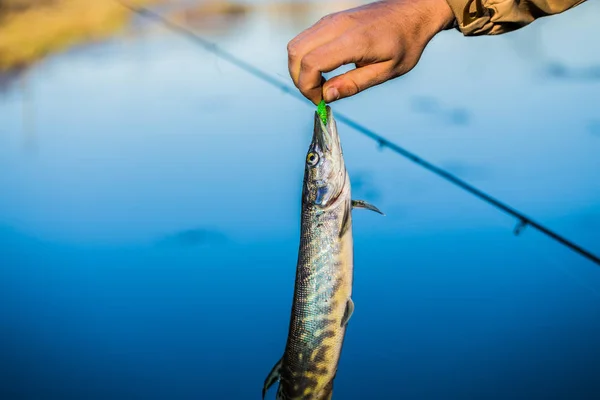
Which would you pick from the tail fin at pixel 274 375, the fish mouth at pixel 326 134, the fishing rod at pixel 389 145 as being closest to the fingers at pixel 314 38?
the fish mouth at pixel 326 134

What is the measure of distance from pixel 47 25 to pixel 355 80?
35.3 feet

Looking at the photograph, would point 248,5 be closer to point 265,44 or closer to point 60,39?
point 265,44

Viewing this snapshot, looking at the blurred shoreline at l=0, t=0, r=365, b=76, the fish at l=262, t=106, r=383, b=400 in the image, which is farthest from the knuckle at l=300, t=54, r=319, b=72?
the blurred shoreline at l=0, t=0, r=365, b=76

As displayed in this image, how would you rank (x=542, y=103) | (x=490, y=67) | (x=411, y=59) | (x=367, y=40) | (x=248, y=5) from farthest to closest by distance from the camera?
(x=248, y=5)
(x=490, y=67)
(x=542, y=103)
(x=411, y=59)
(x=367, y=40)

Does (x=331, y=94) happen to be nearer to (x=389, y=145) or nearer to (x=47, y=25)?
(x=389, y=145)

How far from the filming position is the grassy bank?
34.5 feet

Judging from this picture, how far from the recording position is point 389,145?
3.32m

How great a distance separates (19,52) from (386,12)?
1164cm

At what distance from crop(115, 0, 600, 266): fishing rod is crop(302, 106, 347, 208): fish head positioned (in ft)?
3.70

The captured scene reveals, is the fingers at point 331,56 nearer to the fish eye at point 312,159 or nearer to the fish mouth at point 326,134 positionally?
the fish mouth at point 326,134

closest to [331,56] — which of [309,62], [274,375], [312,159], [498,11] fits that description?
[309,62]

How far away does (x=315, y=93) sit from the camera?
1419 mm

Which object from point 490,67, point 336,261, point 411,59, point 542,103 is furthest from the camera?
point 490,67

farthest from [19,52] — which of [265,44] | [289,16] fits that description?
[289,16]
